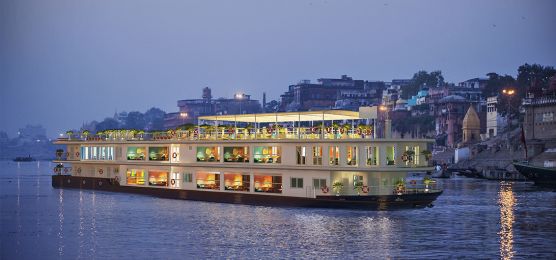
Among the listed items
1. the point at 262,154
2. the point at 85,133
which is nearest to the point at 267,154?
the point at 262,154

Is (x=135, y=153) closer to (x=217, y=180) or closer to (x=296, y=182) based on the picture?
(x=217, y=180)

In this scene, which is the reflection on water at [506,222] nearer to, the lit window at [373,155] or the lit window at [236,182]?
the lit window at [373,155]

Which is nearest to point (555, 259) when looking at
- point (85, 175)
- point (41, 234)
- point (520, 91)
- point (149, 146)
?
point (41, 234)

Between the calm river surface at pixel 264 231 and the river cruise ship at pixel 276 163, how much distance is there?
3.26 feet

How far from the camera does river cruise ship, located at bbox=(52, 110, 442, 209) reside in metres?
42.9

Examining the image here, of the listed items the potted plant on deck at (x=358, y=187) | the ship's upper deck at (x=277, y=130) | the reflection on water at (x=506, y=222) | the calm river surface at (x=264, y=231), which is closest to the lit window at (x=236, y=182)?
the calm river surface at (x=264, y=231)

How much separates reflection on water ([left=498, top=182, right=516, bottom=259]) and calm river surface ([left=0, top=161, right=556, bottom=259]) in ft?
0.16

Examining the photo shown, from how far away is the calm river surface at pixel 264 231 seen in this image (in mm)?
33469

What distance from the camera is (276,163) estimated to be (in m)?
47.3

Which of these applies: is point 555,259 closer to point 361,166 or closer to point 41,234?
point 361,166

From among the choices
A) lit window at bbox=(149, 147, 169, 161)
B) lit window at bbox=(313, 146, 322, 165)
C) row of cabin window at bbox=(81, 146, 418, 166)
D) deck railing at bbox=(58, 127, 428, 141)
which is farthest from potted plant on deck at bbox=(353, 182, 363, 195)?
lit window at bbox=(149, 147, 169, 161)

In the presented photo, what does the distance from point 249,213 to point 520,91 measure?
111 m

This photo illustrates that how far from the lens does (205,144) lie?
51406mm

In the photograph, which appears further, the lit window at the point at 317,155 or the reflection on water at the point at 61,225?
the lit window at the point at 317,155
